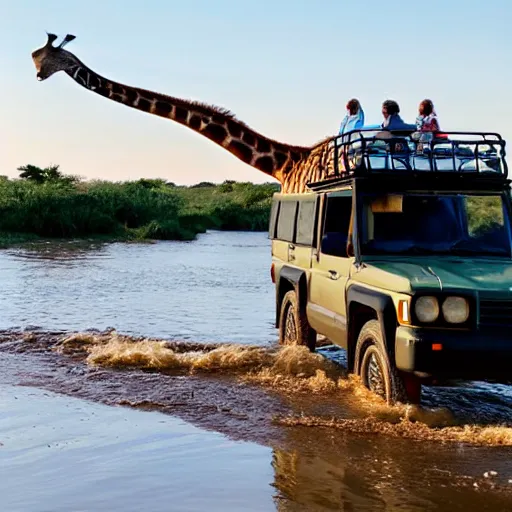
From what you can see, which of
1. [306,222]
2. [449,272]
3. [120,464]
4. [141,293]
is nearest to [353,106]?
[306,222]

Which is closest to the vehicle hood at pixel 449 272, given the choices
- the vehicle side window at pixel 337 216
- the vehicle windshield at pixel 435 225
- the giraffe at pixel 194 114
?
the vehicle windshield at pixel 435 225

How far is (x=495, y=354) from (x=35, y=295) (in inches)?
453

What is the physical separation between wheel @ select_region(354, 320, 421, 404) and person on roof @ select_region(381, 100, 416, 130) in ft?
9.71

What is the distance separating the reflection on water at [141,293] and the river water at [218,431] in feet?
0.96

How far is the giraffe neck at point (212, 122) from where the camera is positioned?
1365 centimetres

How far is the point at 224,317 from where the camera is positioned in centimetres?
1437

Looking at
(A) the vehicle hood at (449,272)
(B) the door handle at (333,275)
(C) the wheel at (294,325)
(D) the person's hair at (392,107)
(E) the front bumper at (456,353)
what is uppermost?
(D) the person's hair at (392,107)

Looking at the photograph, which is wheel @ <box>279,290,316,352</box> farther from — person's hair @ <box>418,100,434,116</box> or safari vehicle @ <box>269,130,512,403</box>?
person's hair @ <box>418,100,434,116</box>

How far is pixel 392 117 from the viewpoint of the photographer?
31.5 ft

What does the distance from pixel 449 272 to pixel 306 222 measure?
2.68 m

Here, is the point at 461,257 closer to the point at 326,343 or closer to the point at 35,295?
the point at 326,343

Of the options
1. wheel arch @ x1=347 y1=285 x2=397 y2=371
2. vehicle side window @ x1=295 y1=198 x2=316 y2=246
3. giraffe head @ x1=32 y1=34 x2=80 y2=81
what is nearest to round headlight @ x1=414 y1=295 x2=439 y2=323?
wheel arch @ x1=347 y1=285 x2=397 y2=371

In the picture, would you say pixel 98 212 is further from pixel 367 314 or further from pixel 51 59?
pixel 367 314

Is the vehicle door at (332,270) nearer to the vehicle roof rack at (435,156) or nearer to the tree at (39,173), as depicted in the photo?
the vehicle roof rack at (435,156)
